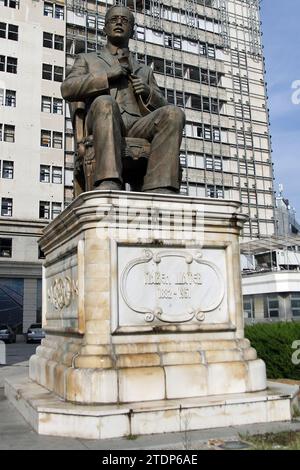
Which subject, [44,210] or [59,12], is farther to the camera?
[59,12]

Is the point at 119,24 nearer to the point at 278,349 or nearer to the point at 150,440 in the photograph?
the point at 150,440

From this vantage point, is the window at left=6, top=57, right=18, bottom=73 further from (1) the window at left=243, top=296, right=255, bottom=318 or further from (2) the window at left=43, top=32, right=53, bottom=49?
(1) the window at left=243, top=296, right=255, bottom=318

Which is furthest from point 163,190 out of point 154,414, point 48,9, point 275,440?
point 48,9

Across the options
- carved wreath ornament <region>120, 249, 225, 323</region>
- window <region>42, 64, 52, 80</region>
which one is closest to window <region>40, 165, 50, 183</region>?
window <region>42, 64, 52, 80</region>

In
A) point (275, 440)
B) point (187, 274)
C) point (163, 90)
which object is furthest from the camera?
point (163, 90)

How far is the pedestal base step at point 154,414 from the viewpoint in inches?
191

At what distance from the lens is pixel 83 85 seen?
6816 mm

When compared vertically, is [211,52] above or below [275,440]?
above

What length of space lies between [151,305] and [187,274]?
60 cm

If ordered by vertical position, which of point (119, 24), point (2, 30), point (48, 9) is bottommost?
point (119, 24)

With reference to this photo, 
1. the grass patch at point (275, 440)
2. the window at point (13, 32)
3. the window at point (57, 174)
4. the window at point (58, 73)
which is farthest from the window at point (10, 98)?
the grass patch at point (275, 440)

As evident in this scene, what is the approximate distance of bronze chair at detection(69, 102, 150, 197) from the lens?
675 centimetres

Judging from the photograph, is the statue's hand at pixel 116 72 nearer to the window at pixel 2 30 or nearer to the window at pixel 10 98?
the window at pixel 10 98
